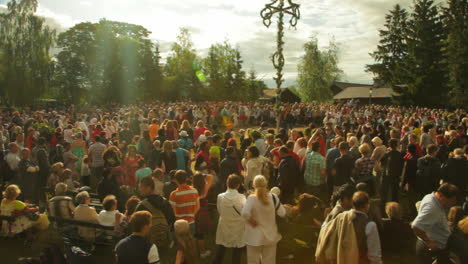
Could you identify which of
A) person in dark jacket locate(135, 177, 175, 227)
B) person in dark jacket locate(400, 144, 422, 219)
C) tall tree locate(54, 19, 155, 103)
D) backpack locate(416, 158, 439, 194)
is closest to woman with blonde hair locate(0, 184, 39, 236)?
person in dark jacket locate(135, 177, 175, 227)

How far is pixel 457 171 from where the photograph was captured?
686 centimetres

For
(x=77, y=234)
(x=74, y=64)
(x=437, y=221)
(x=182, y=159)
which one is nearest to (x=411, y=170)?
(x=437, y=221)

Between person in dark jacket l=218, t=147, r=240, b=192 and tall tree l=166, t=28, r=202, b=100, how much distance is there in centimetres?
4752

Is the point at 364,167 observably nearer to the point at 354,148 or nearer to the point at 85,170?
the point at 354,148

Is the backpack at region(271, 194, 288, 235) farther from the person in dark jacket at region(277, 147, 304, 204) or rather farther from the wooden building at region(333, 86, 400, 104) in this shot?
the wooden building at region(333, 86, 400, 104)

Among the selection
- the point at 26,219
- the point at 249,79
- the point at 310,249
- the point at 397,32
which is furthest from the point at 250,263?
the point at 249,79

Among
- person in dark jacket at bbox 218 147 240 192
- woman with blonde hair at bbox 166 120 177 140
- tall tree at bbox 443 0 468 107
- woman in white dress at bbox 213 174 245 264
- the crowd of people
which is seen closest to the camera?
the crowd of people

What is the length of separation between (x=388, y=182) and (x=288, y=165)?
2.54 m

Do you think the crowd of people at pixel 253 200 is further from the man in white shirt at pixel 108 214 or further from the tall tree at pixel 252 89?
the tall tree at pixel 252 89

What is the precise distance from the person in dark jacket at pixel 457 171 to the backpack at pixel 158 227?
224 inches

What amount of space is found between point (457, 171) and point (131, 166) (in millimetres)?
6707

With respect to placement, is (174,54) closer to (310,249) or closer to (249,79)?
(249,79)

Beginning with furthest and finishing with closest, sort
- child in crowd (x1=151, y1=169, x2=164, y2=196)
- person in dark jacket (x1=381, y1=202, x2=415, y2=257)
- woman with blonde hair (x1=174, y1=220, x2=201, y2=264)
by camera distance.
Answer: child in crowd (x1=151, y1=169, x2=164, y2=196) < person in dark jacket (x1=381, y1=202, x2=415, y2=257) < woman with blonde hair (x1=174, y1=220, x2=201, y2=264)

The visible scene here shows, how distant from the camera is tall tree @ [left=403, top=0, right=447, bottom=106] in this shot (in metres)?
36.1
